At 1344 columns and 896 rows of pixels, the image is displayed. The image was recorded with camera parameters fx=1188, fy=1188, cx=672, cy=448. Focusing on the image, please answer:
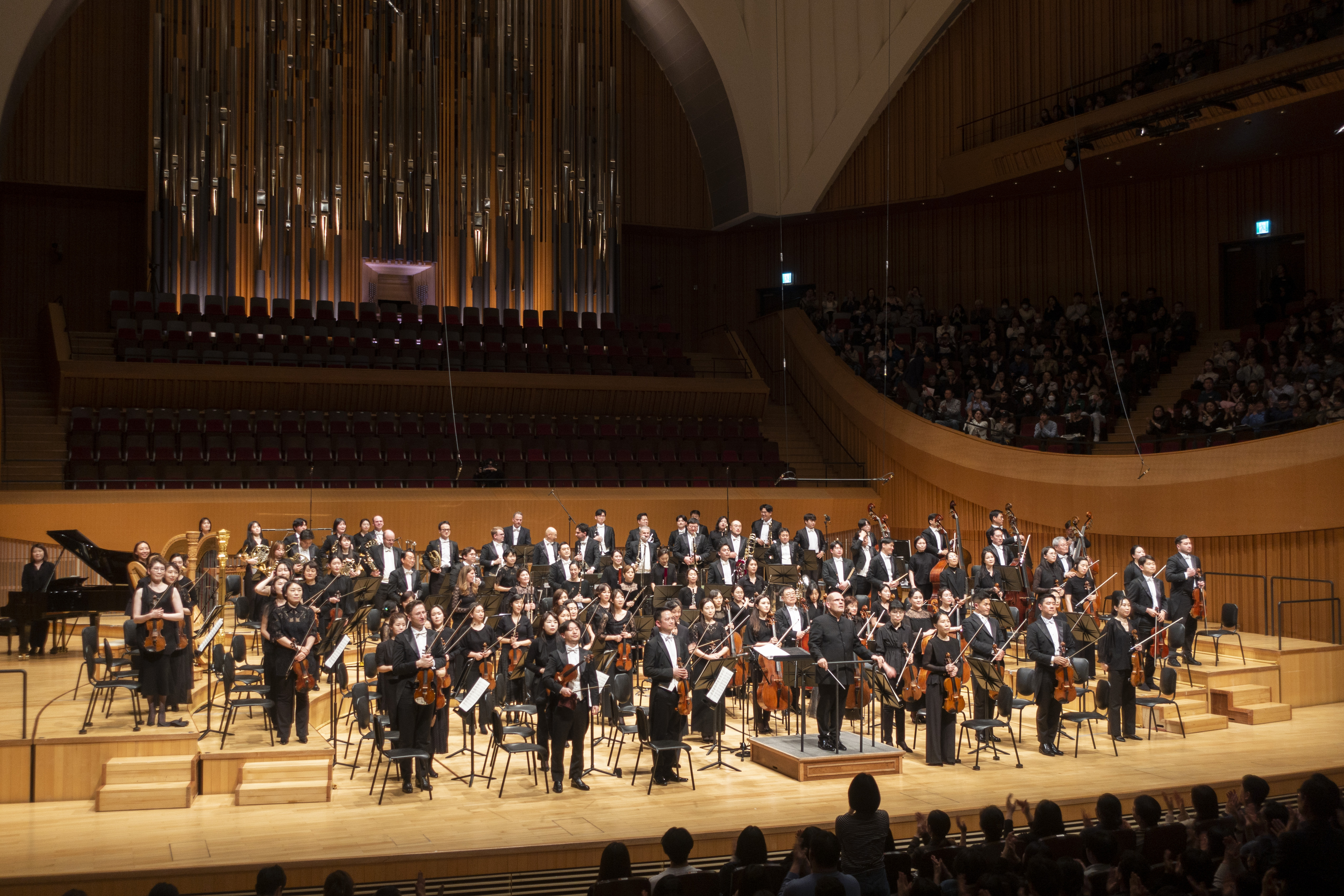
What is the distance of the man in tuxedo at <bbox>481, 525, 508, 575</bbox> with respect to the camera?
12320mm

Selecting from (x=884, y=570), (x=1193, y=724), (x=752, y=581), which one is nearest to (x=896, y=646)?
(x=752, y=581)

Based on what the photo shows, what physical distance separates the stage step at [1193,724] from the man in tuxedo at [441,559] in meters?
6.69

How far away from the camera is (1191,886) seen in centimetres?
427

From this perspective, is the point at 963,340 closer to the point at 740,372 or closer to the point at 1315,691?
the point at 740,372

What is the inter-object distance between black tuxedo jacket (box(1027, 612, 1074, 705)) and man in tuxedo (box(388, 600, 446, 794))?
4502 millimetres

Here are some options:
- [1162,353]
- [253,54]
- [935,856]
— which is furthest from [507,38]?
[935,856]

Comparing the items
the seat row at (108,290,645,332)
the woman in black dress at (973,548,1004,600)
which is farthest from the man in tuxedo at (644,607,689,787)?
the seat row at (108,290,645,332)

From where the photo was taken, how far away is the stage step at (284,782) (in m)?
7.66

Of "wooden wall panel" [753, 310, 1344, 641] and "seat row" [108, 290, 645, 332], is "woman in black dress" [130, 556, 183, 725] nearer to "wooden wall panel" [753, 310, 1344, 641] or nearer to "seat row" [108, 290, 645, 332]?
"seat row" [108, 290, 645, 332]

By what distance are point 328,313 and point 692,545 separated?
25.7 ft

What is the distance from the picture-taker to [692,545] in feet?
43.3

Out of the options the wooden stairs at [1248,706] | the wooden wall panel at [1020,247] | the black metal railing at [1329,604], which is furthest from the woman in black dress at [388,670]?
the wooden wall panel at [1020,247]

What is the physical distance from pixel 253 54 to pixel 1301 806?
18.6m

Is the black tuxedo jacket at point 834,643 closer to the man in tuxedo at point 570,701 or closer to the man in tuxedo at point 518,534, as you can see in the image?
the man in tuxedo at point 570,701
